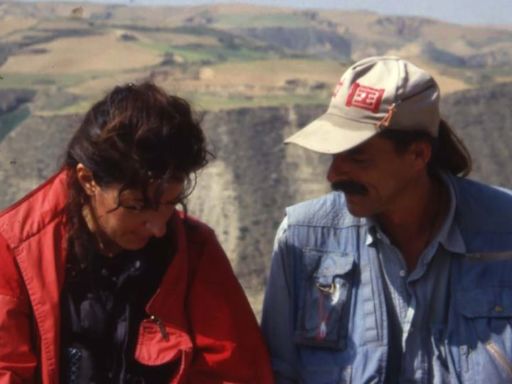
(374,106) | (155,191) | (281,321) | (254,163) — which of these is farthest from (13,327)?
(254,163)

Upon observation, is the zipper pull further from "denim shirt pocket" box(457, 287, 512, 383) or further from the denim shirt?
"denim shirt pocket" box(457, 287, 512, 383)

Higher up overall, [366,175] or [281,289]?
[366,175]

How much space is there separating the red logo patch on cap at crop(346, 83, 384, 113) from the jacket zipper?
0.63 metres

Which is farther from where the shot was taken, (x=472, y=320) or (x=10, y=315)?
(x=472, y=320)

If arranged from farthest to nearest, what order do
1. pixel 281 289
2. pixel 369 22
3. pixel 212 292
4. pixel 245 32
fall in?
1. pixel 369 22
2. pixel 245 32
3. pixel 281 289
4. pixel 212 292

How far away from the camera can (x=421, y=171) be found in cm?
264

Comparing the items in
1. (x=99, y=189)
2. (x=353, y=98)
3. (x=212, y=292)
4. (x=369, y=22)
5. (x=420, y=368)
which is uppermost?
(x=353, y=98)

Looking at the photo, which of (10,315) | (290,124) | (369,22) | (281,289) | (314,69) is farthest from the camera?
(369,22)

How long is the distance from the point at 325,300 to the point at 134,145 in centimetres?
66

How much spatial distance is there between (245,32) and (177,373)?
109 feet

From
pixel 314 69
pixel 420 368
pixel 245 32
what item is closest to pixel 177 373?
pixel 420 368

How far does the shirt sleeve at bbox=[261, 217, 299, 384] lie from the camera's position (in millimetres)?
2631

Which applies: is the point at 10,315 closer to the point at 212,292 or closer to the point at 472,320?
the point at 212,292

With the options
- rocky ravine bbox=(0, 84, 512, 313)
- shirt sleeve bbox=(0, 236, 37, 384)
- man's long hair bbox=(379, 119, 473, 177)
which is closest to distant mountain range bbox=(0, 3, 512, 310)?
rocky ravine bbox=(0, 84, 512, 313)
